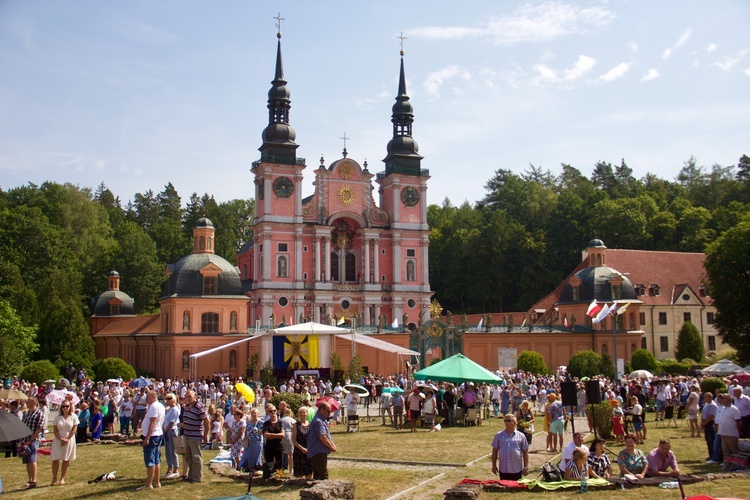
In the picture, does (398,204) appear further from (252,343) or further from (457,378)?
(457,378)

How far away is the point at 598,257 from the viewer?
194ft

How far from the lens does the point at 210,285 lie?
52.5 metres

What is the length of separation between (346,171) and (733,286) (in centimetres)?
3373

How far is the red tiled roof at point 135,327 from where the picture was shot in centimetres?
5694

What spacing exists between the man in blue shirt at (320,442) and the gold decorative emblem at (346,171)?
53997 mm

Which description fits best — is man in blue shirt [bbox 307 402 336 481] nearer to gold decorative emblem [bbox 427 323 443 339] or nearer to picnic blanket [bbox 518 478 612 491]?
picnic blanket [bbox 518 478 612 491]

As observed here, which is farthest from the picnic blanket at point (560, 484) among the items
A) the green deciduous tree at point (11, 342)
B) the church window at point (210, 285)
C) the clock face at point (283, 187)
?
the clock face at point (283, 187)

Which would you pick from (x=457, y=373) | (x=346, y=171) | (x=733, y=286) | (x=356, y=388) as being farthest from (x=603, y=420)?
(x=346, y=171)

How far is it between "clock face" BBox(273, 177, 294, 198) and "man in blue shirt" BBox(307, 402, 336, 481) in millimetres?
51591

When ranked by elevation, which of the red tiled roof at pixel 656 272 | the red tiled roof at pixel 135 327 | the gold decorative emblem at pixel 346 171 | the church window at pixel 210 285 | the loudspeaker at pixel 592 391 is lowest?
the loudspeaker at pixel 592 391

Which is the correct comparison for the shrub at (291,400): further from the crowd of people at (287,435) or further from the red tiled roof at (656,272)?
the red tiled roof at (656,272)

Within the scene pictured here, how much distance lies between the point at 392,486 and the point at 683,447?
8823 millimetres

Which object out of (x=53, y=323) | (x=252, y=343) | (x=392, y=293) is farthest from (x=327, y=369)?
(x=392, y=293)

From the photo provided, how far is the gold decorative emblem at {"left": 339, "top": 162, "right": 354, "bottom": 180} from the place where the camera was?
219 ft
